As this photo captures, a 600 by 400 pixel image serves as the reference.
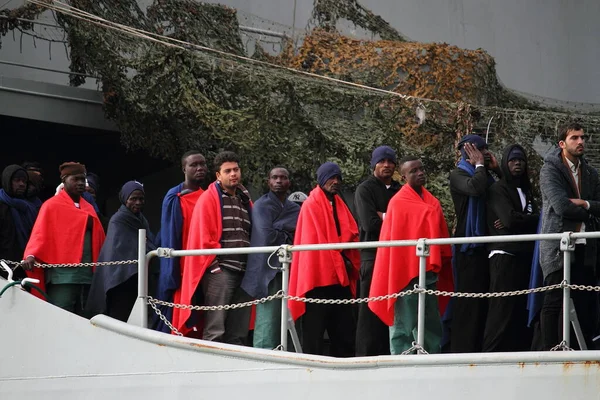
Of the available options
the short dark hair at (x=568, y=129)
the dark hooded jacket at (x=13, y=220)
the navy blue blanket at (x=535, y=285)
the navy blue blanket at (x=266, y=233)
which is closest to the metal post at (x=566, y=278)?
the navy blue blanket at (x=535, y=285)

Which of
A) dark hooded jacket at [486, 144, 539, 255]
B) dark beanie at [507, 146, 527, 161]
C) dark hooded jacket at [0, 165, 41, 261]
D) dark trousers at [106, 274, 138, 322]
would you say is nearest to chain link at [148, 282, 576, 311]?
dark hooded jacket at [486, 144, 539, 255]

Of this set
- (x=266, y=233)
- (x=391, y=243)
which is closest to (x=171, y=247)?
(x=266, y=233)

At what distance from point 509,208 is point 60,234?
11.1 ft

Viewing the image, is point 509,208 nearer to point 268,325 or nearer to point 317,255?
point 317,255

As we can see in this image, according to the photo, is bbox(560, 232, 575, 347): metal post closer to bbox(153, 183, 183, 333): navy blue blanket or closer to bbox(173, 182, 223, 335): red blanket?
bbox(173, 182, 223, 335): red blanket

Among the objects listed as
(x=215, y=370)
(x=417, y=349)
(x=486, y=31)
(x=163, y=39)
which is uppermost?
(x=486, y=31)

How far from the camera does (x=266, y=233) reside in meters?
9.30

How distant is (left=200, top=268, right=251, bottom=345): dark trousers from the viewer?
901 centimetres

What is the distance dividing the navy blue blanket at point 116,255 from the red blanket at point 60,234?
226 mm

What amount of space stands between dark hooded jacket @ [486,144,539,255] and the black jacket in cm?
73

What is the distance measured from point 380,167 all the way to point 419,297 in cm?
163

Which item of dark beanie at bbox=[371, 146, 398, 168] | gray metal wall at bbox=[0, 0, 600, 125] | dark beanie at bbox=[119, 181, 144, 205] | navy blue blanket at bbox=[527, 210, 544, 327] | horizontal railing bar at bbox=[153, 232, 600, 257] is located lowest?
navy blue blanket at bbox=[527, 210, 544, 327]

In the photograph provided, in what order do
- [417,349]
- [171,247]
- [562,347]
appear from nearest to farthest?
1. [562,347]
2. [417,349]
3. [171,247]

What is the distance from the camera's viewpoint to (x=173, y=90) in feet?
42.7
